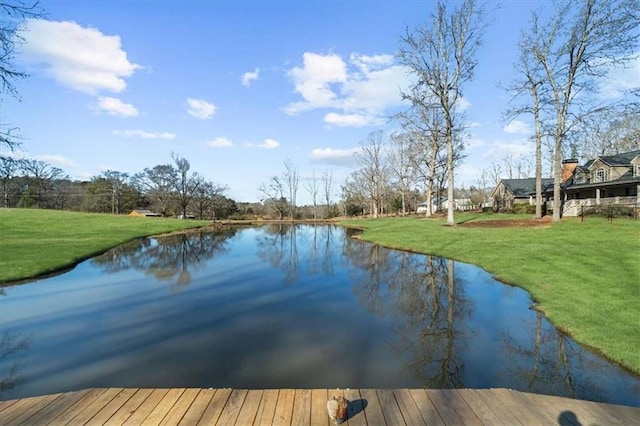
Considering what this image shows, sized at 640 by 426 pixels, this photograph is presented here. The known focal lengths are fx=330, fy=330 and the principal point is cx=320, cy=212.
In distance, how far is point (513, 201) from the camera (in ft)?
157

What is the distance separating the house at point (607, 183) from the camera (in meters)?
27.4

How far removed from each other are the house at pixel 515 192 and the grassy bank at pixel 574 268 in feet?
96.2

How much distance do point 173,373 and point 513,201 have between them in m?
52.8

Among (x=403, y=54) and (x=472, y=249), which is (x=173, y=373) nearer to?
(x=472, y=249)

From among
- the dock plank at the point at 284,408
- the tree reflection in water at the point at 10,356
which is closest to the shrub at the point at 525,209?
the dock plank at the point at 284,408

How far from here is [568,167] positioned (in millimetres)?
38125

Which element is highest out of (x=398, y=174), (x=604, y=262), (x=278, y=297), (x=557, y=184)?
(x=398, y=174)

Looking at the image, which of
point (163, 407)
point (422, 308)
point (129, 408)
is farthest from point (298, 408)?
point (422, 308)

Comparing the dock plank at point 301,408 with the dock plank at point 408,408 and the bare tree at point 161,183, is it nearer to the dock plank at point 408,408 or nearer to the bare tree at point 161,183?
the dock plank at point 408,408

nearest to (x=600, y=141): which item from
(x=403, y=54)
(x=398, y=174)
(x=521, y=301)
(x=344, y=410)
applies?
(x=398, y=174)

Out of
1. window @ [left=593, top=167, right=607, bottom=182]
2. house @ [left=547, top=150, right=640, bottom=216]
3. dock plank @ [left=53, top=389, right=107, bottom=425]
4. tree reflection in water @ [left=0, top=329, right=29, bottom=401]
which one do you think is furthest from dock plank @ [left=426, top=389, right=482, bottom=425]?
window @ [left=593, top=167, right=607, bottom=182]

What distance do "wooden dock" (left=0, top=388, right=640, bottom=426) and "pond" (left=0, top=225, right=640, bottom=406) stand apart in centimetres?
61

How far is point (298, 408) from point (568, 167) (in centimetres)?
4583

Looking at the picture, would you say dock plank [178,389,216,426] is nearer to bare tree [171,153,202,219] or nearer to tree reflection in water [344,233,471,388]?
tree reflection in water [344,233,471,388]
